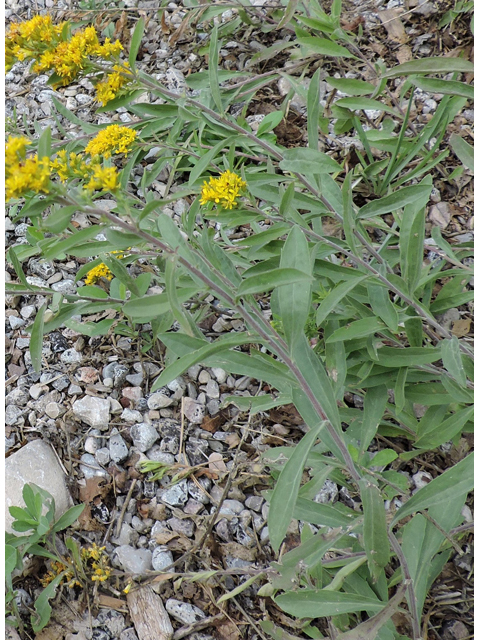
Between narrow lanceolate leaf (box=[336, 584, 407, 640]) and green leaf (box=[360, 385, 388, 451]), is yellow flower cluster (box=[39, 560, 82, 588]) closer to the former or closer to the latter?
narrow lanceolate leaf (box=[336, 584, 407, 640])

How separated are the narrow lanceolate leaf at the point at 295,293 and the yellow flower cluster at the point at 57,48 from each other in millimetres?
1002

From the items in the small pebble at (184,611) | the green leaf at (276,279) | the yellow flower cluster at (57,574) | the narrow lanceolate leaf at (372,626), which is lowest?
the small pebble at (184,611)

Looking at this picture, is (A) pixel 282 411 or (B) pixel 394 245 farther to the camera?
(B) pixel 394 245

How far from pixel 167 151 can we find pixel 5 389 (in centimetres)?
130

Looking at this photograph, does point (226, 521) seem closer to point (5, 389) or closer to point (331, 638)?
point (331, 638)

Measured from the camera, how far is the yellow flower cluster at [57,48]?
1.87m

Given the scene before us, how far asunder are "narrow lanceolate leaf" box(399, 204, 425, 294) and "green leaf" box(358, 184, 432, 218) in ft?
0.15

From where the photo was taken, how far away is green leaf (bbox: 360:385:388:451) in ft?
5.61

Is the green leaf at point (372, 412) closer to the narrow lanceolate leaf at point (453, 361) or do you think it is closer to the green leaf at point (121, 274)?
the narrow lanceolate leaf at point (453, 361)

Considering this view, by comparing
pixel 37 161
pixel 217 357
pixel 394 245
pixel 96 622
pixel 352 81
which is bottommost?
pixel 96 622

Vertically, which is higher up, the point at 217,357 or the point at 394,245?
the point at 217,357

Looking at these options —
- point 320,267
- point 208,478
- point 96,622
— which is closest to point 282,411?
point 208,478

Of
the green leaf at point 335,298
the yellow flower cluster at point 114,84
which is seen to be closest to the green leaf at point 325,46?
the yellow flower cluster at point 114,84

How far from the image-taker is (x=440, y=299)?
6.63 feet
